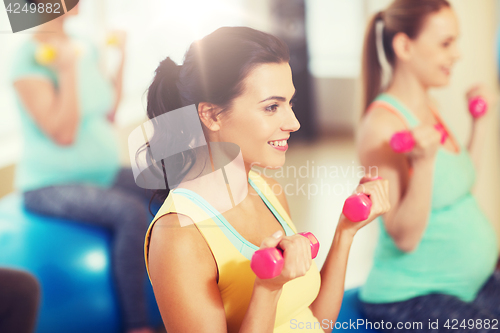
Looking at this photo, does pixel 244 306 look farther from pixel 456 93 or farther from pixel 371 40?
pixel 456 93

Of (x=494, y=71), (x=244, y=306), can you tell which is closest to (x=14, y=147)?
(x=244, y=306)

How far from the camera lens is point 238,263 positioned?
480 mm

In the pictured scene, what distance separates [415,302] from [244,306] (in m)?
0.51

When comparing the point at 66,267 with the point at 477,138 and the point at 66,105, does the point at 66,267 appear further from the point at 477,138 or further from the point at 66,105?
the point at 477,138

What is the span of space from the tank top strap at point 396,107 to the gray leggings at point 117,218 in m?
0.75

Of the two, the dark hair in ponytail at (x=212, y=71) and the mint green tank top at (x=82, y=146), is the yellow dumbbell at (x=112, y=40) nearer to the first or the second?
the mint green tank top at (x=82, y=146)

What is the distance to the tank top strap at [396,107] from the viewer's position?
35.1 inches

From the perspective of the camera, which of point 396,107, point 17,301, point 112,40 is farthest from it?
point 112,40

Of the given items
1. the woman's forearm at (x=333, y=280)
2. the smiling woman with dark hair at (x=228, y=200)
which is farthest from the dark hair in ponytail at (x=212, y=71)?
the woman's forearm at (x=333, y=280)

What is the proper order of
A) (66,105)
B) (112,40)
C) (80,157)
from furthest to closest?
(80,157), (66,105), (112,40)

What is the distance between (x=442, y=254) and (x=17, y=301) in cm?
79

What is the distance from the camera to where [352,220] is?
0.49 meters

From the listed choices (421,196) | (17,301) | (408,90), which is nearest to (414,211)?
(421,196)

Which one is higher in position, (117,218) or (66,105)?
(66,105)
